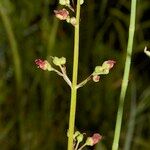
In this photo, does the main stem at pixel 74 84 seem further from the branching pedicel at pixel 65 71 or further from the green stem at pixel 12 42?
the green stem at pixel 12 42

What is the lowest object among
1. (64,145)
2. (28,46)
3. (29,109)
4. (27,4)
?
(64,145)

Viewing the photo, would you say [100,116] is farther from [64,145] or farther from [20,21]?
[20,21]

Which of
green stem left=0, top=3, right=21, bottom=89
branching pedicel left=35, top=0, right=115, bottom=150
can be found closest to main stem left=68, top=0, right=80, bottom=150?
branching pedicel left=35, top=0, right=115, bottom=150

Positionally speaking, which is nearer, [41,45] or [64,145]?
[64,145]

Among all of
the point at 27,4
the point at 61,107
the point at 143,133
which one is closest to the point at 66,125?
the point at 61,107

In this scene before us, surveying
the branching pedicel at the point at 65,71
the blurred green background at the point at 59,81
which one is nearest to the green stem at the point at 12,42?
the blurred green background at the point at 59,81

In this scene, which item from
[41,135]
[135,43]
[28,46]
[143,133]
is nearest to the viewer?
[41,135]

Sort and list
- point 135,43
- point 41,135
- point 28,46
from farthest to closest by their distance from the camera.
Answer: point 135,43
point 28,46
point 41,135

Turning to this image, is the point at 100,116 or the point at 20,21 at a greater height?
the point at 20,21
